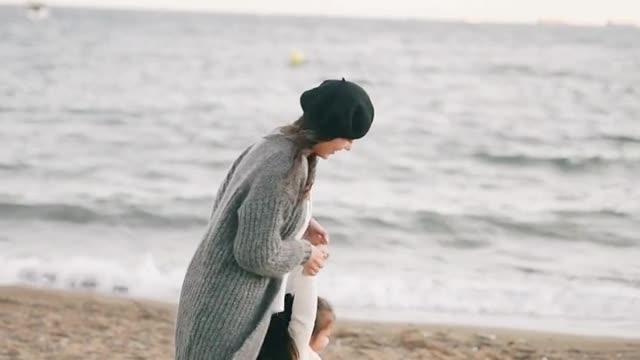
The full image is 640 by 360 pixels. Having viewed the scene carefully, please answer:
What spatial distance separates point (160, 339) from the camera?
6406mm

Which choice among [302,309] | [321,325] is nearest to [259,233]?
[302,309]

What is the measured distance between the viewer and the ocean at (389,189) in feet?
27.5

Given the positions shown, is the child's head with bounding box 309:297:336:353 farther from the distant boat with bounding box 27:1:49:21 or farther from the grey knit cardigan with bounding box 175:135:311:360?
the distant boat with bounding box 27:1:49:21

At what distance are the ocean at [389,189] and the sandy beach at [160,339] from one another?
465mm

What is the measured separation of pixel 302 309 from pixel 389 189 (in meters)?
10.8

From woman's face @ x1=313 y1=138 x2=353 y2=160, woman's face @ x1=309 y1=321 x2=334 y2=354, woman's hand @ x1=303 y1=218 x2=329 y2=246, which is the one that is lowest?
woman's face @ x1=309 y1=321 x2=334 y2=354

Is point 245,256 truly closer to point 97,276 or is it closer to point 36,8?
point 97,276

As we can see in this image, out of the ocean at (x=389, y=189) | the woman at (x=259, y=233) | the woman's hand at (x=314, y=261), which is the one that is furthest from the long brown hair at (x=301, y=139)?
the ocean at (x=389, y=189)

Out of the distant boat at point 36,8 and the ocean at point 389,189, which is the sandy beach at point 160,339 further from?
the distant boat at point 36,8

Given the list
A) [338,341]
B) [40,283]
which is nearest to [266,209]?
[338,341]

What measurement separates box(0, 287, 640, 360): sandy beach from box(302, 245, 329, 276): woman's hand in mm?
3019

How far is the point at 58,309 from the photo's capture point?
283 inches

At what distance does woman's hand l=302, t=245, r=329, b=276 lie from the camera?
10.0 feet

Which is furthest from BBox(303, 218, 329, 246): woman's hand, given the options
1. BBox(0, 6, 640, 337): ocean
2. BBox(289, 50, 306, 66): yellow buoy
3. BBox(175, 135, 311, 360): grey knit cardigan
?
BBox(289, 50, 306, 66): yellow buoy
